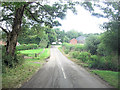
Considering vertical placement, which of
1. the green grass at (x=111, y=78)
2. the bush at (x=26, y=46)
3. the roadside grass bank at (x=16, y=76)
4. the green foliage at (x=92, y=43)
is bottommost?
the green grass at (x=111, y=78)

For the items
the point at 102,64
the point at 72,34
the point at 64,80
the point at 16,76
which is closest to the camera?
the point at 64,80

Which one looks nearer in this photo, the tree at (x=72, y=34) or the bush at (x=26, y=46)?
the tree at (x=72, y=34)

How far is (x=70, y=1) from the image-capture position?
11.3 meters

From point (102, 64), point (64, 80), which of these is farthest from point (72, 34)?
point (64, 80)

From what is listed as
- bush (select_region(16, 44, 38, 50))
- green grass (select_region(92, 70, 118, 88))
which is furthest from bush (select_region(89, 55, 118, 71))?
bush (select_region(16, 44, 38, 50))

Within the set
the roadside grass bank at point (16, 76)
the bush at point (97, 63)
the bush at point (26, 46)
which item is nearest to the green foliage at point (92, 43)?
the bush at point (97, 63)

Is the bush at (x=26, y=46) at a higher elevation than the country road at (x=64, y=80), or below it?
higher

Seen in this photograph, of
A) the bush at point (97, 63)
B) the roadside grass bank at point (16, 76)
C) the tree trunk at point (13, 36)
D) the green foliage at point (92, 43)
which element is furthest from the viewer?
the green foliage at point (92, 43)

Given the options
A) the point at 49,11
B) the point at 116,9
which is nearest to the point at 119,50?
the point at 116,9

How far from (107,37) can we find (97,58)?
4.84 metres

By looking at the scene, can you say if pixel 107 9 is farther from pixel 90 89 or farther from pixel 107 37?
pixel 90 89

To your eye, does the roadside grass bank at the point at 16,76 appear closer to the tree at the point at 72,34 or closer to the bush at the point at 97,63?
the bush at the point at 97,63

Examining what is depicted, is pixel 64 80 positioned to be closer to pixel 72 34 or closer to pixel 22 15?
pixel 22 15

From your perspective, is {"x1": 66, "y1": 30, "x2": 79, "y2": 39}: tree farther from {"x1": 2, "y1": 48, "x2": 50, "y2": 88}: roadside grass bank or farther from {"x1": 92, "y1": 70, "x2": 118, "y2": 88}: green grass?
{"x1": 92, "y1": 70, "x2": 118, "y2": 88}: green grass
